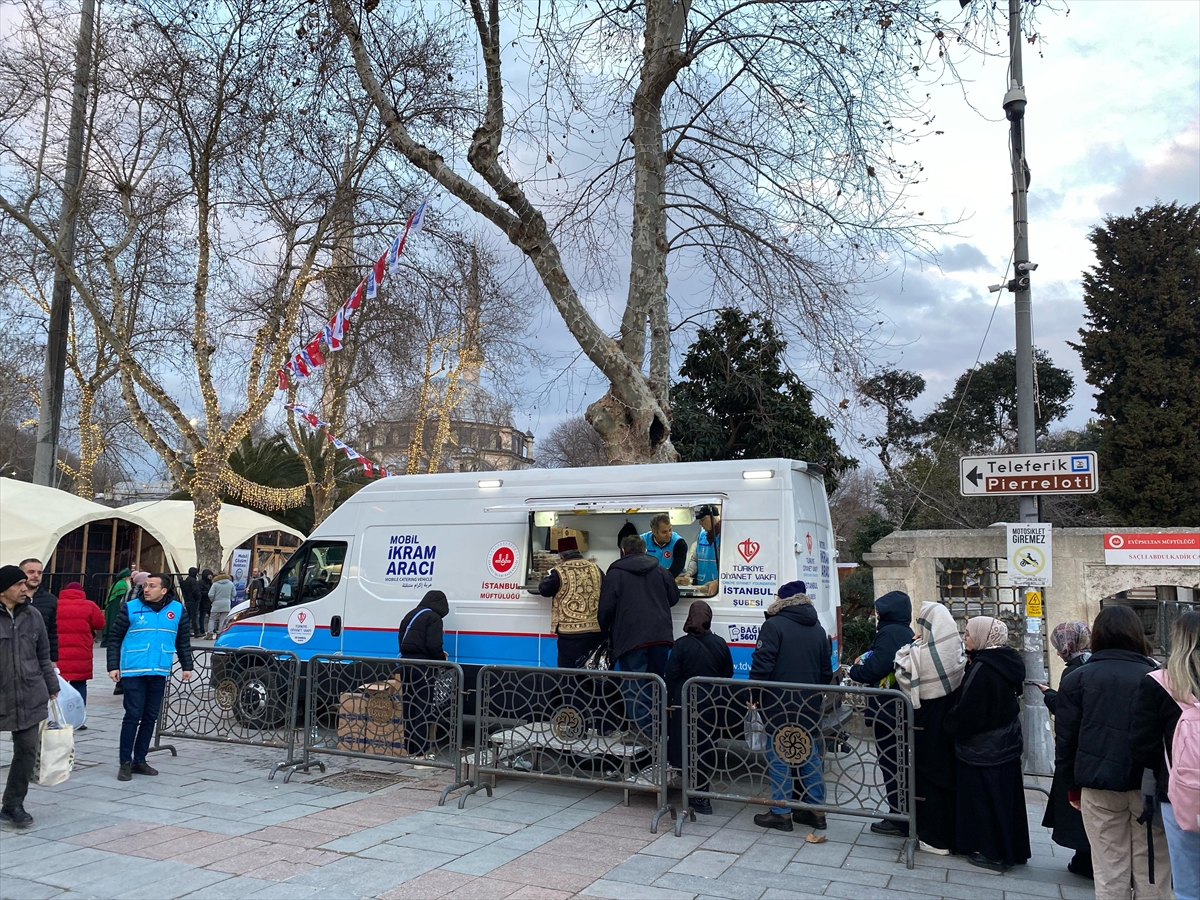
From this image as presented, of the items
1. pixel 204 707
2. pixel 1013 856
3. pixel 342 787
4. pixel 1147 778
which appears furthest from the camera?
pixel 204 707

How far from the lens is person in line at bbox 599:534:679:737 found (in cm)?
736

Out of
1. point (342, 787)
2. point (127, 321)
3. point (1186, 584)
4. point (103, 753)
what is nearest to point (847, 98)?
point (1186, 584)

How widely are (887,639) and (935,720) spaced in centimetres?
84

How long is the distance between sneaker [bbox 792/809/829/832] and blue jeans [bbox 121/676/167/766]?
17.6 ft

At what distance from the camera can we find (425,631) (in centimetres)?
807

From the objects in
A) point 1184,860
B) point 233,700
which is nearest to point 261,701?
point 233,700

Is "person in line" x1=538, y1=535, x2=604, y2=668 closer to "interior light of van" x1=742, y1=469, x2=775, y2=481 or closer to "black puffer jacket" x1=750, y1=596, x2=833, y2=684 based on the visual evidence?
"interior light of van" x1=742, y1=469, x2=775, y2=481

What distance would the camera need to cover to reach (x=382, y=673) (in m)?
7.55

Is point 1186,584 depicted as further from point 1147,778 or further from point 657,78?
point 657,78

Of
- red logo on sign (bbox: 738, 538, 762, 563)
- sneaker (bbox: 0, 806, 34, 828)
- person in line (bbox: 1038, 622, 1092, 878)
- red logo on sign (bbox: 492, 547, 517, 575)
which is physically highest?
red logo on sign (bbox: 738, 538, 762, 563)

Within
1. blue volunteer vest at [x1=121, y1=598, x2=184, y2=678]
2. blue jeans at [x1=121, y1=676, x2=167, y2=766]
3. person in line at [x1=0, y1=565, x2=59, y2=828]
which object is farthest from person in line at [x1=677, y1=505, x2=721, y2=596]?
person in line at [x1=0, y1=565, x2=59, y2=828]

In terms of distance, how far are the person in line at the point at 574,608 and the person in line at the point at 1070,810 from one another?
147 inches

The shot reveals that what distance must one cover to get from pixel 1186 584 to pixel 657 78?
28.4 feet

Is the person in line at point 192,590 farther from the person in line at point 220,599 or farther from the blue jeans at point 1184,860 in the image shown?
the blue jeans at point 1184,860
